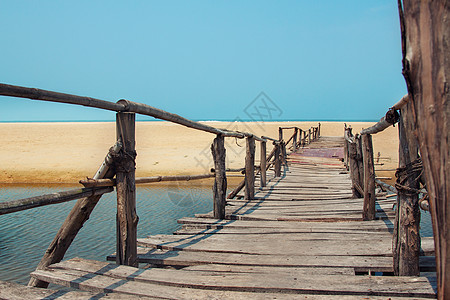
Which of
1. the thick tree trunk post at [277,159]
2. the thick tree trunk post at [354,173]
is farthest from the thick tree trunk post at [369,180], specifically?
the thick tree trunk post at [277,159]

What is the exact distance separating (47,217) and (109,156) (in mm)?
6619

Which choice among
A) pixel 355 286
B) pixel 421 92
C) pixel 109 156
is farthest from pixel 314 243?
pixel 421 92

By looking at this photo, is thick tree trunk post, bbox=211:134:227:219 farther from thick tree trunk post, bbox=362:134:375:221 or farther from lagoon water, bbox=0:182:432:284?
lagoon water, bbox=0:182:432:284

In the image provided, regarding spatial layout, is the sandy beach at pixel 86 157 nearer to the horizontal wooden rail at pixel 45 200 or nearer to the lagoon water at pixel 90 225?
the lagoon water at pixel 90 225

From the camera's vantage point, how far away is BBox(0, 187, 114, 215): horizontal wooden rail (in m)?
2.13

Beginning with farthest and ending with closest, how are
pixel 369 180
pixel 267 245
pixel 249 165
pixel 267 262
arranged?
pixel 249 165 < pixel 369 180 < pixel 267 245 < pixel 267 262

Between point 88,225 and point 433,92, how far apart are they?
748 centimetres

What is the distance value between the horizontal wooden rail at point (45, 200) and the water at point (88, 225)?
322cm

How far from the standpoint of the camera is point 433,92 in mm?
1406

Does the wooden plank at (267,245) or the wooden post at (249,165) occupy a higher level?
the wooden post at (249,165)

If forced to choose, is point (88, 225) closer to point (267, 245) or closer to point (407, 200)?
point (267, 245)

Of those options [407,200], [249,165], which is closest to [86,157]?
[249,165]

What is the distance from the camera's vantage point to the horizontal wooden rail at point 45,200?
83.7 inches

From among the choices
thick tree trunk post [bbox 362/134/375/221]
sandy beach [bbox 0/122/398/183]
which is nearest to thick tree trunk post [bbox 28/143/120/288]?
thick tree trunk post [bbox 362/134/375/221]
